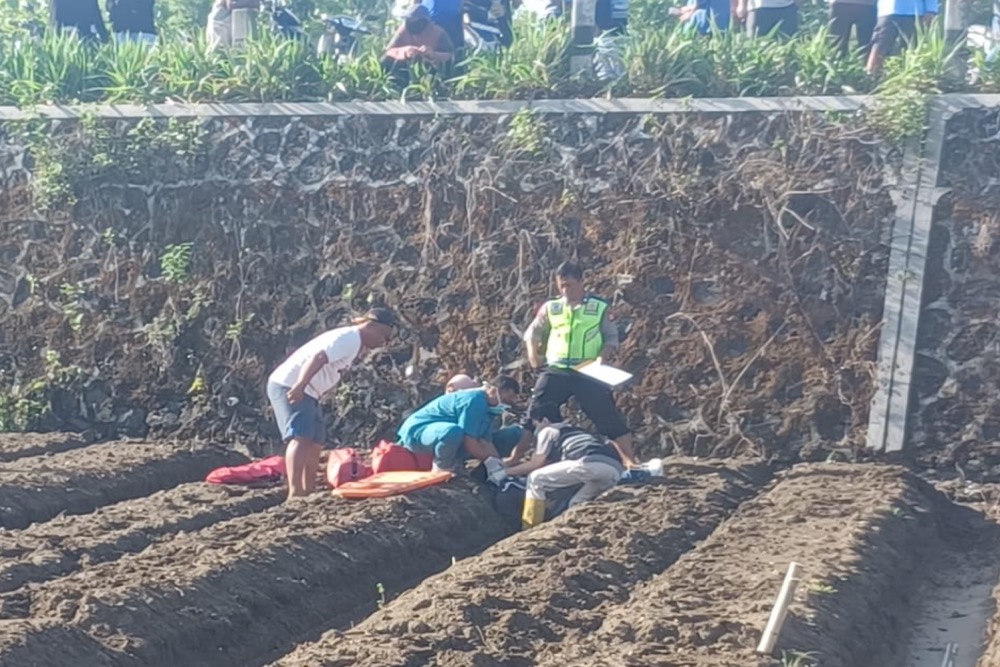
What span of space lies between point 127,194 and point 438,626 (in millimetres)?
7690

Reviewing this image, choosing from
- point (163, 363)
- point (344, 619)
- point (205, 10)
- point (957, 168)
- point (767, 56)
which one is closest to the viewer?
point (344, 619)

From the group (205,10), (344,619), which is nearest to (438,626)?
(344,619)

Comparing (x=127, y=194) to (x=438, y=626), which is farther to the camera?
(x=127, y=194)

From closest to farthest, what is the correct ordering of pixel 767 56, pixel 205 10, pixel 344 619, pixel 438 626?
pixel 438 626, pixel 344 619, pixel 767 56, pixel 205 10

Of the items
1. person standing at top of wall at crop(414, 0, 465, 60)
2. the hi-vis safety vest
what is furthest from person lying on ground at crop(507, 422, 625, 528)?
person standing at top of wall at crop(414, 0, 465, 60)

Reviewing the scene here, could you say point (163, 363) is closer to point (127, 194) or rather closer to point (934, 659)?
point (127, 194)

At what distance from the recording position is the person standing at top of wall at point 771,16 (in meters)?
Result: 13.3

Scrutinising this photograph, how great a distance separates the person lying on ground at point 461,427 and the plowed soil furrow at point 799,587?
168cm

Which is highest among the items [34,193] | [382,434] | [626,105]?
[626,105]

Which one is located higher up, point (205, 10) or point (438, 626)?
point (205, 10)

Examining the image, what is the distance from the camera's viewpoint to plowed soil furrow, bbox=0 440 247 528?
33.3ft

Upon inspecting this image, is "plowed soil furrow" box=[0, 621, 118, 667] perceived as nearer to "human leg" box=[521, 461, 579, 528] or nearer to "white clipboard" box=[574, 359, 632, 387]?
"human leg" box=[521, 461, 579, 528]

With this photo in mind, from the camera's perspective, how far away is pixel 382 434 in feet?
41.7

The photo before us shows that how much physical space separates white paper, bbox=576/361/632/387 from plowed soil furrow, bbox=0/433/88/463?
13.9 feet
